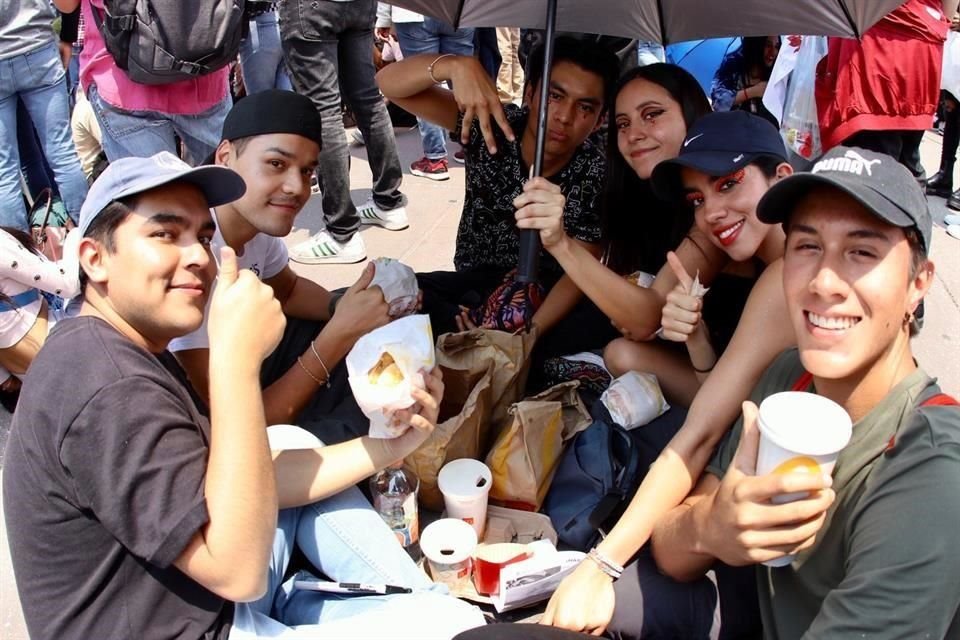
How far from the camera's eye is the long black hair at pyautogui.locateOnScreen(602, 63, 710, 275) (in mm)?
2879

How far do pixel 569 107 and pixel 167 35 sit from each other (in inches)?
71.7

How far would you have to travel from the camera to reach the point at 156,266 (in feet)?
5.45

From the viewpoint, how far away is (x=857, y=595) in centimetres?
134

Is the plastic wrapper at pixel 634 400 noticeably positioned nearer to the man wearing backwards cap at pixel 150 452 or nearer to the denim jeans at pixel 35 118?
the man wearing backwards cap at pixel 150 452

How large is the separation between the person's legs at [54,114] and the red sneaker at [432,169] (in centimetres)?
271

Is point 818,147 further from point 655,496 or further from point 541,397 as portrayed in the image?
point 655,496

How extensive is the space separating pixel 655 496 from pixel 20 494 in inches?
59.1

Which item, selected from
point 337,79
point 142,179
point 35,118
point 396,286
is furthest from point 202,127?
point 142,179

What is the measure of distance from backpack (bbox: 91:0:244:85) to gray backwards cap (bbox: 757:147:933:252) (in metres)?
2.78

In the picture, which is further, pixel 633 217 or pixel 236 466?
pixel 633 217

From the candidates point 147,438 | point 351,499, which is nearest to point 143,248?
point 147,438

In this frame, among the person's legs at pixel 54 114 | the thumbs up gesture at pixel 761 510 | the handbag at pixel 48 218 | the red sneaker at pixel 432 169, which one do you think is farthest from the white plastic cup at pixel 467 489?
the red sneaker at pixel 432 169

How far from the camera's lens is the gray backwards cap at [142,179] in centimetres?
164

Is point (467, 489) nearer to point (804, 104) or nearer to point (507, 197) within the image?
point (507, 197)
